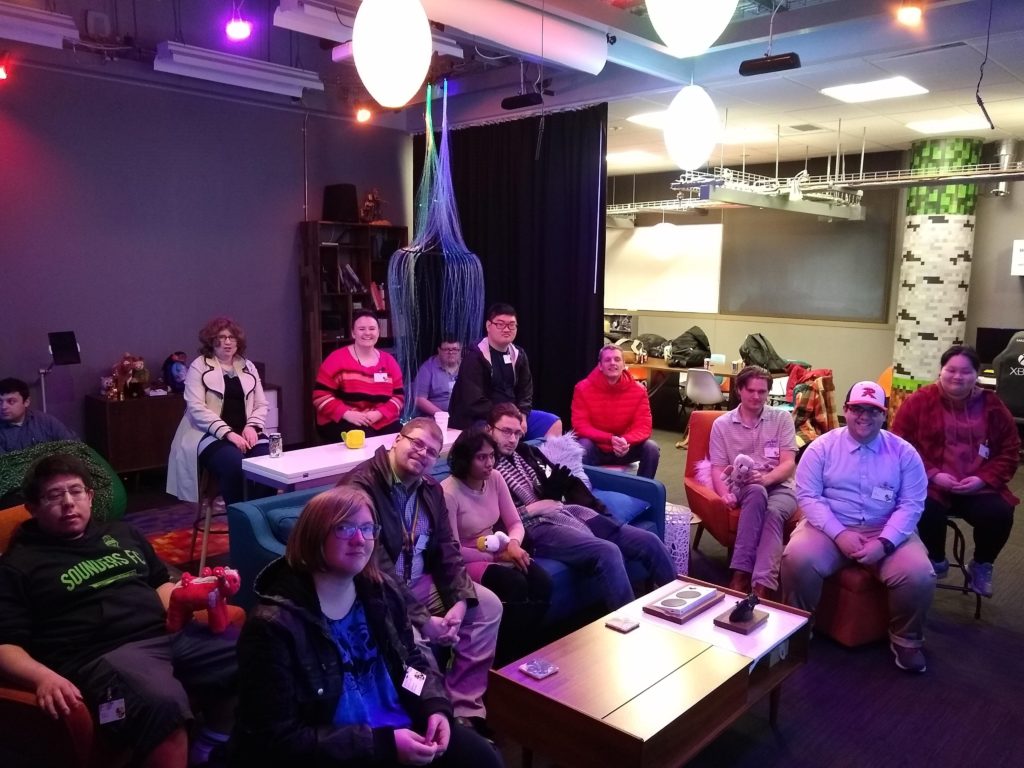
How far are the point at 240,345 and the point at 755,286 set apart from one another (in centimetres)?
678

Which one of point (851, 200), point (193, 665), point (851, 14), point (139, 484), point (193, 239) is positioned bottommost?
point (139, 484)

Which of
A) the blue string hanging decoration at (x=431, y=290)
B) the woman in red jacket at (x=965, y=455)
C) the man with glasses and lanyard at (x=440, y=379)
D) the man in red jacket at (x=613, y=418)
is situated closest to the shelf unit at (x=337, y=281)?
the blue string hanging decoration at (x=431, y=290)

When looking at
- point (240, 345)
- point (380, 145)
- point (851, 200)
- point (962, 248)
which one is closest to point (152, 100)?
point (380, 145)

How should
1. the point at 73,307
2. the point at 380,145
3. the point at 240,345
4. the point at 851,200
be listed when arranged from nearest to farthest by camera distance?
the point at 240,345
the point at 73,307
the point at 380,145
the point at 851,200

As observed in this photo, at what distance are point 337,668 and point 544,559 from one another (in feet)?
5.35

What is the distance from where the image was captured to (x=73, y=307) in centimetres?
553

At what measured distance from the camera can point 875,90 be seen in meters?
5.68

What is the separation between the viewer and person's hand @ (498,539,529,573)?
307cm

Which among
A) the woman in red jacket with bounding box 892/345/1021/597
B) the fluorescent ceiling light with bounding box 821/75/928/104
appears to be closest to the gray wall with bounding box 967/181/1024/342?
the fluorescent ceiling light with bounding box 821/75/928/104

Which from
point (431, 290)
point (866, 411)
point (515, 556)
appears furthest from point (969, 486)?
point (431, 290)

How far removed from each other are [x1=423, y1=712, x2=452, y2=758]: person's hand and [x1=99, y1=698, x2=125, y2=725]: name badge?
2.62ft

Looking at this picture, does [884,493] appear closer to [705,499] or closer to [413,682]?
[705,499]

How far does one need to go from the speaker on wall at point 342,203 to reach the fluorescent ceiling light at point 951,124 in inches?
187

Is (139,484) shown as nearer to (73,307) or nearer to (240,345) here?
(73,307)
